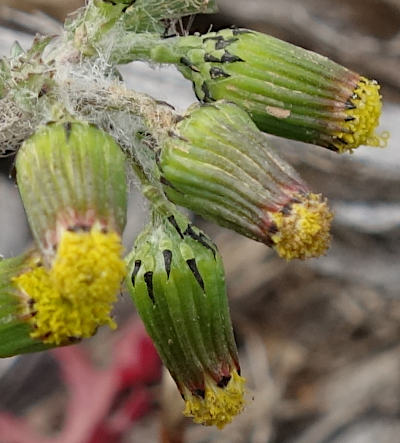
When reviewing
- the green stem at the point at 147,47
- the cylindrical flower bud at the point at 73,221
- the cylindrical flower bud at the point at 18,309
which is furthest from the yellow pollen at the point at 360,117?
the cylindrical flower bud at the point at 18,309

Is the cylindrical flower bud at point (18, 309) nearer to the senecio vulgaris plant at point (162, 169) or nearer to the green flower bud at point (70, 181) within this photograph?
the senecio vulgaris plant at point (162, 169)

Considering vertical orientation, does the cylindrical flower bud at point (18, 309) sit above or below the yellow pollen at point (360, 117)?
below

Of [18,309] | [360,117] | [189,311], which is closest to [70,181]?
[18,309]

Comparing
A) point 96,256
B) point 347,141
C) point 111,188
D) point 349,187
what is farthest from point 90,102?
point 349,187

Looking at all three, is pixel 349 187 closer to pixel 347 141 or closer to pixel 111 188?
pixel 347 141

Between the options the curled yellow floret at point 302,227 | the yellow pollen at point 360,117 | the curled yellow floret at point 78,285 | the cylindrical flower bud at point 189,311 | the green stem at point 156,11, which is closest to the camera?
the curled yellow floret at point 78,285

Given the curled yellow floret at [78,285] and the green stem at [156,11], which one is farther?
the green stem at [156,11]
